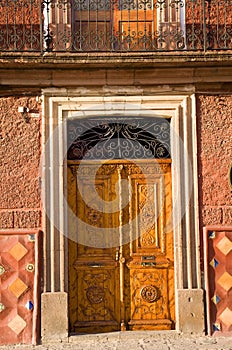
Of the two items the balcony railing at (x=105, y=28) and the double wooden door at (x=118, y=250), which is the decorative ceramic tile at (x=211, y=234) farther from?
the balcony railing at (x=105, y=28)

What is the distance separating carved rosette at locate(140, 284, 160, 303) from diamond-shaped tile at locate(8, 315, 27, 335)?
1724 mm

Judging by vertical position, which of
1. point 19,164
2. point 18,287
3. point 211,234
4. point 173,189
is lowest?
point 18,287

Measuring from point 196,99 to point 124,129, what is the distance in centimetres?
113

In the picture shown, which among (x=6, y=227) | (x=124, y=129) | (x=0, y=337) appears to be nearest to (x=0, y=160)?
(x=6, y=227)

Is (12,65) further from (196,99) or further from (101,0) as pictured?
(196,99)

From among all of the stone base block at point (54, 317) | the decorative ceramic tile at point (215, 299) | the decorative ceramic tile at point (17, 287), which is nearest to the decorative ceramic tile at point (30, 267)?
the decorative ceramic tile at point (17, 287)

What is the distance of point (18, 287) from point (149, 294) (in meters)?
1.86

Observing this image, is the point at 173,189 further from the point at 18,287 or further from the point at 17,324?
the point at 17,324

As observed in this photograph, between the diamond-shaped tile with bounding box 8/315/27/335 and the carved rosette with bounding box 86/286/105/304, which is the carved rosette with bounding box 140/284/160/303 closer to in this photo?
the carved rosette with bounding box 86/286/105/304

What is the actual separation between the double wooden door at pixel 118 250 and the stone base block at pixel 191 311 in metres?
0.29

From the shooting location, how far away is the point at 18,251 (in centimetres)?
893

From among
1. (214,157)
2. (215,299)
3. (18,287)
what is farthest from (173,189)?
(18,287)

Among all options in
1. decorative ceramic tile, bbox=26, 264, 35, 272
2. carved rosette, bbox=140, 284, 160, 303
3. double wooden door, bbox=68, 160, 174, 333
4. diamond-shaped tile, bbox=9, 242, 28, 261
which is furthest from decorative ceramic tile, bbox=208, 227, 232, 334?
diamond-shaped tile, bbox=9, 242, 28, 261

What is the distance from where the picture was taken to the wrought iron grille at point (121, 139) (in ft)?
31.0
